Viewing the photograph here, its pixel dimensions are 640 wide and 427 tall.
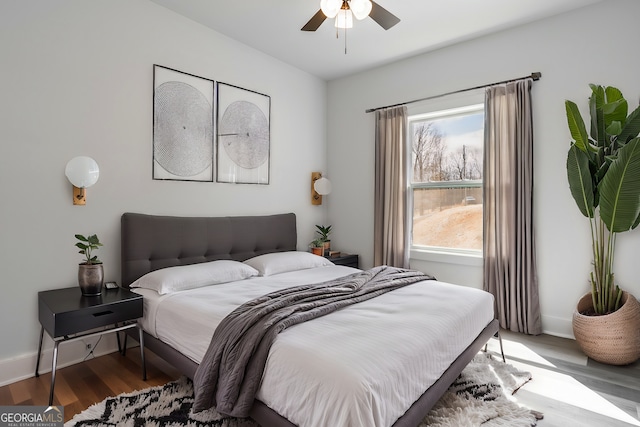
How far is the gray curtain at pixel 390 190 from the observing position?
4.02 m

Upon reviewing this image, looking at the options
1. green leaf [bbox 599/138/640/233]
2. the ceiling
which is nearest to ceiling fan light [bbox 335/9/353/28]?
the ceiling

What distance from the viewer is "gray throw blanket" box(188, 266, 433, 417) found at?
1.60 metres

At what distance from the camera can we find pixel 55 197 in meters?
2.52

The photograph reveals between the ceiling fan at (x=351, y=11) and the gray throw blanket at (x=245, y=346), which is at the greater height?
the ceiling fan at (x=351, y=11)

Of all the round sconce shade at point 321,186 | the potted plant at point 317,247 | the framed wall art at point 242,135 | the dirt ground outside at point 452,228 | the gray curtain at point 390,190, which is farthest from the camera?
the round sconce shade at point 321,186

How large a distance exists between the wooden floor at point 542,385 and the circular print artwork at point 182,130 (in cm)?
165

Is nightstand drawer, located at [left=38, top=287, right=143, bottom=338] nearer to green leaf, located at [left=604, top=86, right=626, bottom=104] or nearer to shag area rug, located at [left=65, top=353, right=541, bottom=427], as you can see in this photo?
shag area rug, located at [left=65, top=353, right=541, bottom=427]

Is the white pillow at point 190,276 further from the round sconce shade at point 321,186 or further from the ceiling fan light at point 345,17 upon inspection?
the ceiling fan light at point 345,17

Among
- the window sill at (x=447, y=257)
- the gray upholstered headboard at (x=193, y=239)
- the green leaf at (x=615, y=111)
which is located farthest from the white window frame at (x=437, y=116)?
the gray upholstered headboard at (x=193, y=239)

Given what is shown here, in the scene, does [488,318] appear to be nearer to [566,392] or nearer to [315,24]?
[566,392]

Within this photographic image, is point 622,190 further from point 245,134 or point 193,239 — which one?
point 193,239

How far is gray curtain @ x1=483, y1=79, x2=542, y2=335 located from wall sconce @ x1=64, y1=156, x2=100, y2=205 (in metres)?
3.36

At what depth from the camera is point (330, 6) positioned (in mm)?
2158

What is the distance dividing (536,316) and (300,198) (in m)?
2.78
